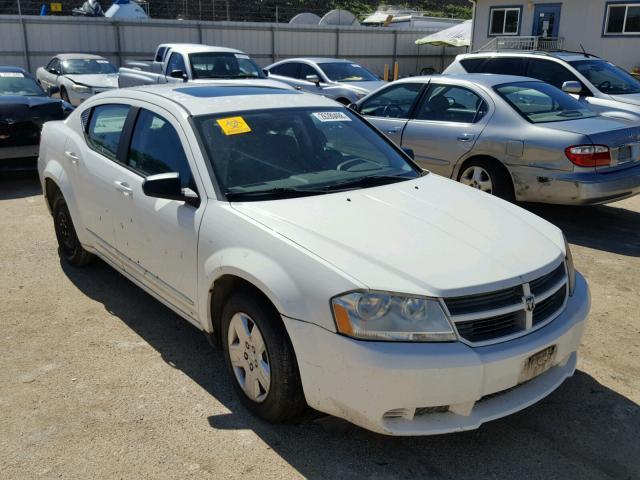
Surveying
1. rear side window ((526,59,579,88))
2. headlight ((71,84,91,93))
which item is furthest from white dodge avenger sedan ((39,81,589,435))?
headlight ((71,84,91,93))

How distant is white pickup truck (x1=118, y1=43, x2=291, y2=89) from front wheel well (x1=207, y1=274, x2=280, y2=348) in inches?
364

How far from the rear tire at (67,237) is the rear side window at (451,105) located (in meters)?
4.21

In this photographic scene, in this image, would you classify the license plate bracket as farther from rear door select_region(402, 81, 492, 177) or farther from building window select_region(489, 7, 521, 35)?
building window select_region(489, 7, 521, 35)

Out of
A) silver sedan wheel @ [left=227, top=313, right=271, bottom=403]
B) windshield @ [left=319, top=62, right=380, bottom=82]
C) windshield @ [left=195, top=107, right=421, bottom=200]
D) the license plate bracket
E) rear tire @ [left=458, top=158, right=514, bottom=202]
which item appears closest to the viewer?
the license plate bracket

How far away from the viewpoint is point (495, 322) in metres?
2.88

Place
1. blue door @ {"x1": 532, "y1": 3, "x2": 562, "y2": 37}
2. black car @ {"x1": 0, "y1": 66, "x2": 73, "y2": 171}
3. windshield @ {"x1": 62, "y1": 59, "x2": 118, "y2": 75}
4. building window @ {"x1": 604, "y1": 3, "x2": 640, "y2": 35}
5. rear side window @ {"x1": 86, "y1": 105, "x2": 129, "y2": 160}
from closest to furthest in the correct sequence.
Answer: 1. rear side window @ {"x1": 86, "y1": 105, "x2": 129, "y2": 160}
2. black car @ {"x1": 0, "y1": 66, "x2": 73, "y2": 171}
3. windshield @ {"x1": 62, "y1": 59, "x2": 118, "y2": 75}
4. building window @ {"x1": 604, "y1": 3, "x2": 640, "y2": 35}
5. blue door @ {"x1": 532, "y1": 3, "x2": 562, "y2": 37}

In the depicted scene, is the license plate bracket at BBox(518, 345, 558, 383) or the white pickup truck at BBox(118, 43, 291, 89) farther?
the white pickup truck at BBox(118, 43, 291, 89)

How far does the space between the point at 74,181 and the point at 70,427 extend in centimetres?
224

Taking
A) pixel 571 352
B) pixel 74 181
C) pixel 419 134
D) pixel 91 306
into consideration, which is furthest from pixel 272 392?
pixel 419 134

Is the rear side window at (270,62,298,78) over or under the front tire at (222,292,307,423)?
over

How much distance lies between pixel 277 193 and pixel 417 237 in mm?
849

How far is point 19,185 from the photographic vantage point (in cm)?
895

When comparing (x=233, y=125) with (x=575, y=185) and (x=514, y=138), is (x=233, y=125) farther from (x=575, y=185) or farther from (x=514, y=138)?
(x=575, y=185)

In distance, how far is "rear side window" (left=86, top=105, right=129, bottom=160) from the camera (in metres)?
4.53
